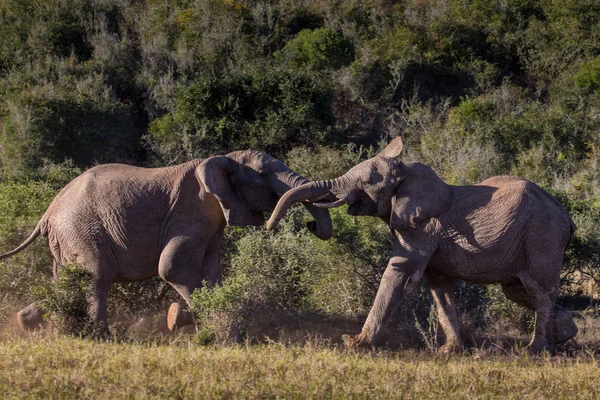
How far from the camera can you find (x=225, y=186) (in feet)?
30.4

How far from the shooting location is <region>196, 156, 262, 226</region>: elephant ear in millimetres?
9133

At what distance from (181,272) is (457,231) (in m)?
2.62

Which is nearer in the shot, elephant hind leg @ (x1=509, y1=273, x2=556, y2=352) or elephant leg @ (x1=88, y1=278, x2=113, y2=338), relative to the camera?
elephant hind leg @ (x1=509, y1=273, x2=556, y2=352)

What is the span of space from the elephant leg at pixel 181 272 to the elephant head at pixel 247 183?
487mm

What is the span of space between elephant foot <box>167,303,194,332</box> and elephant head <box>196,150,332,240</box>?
3.09 feet

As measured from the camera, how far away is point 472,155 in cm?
1938

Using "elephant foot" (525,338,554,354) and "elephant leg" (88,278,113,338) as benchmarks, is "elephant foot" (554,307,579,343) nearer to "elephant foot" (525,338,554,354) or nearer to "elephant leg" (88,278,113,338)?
"elephant foot" (525,338,554,354)

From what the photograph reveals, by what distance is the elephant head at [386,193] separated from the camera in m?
8.72

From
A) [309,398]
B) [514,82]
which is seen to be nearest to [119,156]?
[514,82]

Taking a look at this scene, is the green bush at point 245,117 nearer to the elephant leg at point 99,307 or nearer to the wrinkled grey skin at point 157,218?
the wrinkled grey skin at point 157,218

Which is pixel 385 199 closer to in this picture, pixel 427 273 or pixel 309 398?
pixel 427 273

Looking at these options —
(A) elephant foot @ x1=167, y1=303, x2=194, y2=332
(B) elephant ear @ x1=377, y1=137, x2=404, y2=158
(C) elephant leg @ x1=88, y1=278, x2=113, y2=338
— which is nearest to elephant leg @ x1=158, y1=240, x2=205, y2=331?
(A) elephant foot @ x1=167, y1=303, x2=194, y2=332

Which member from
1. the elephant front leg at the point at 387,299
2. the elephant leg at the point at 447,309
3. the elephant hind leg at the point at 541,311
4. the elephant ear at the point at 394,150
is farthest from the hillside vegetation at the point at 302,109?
the elephant ear at the point at 394,150

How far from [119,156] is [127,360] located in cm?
1657
